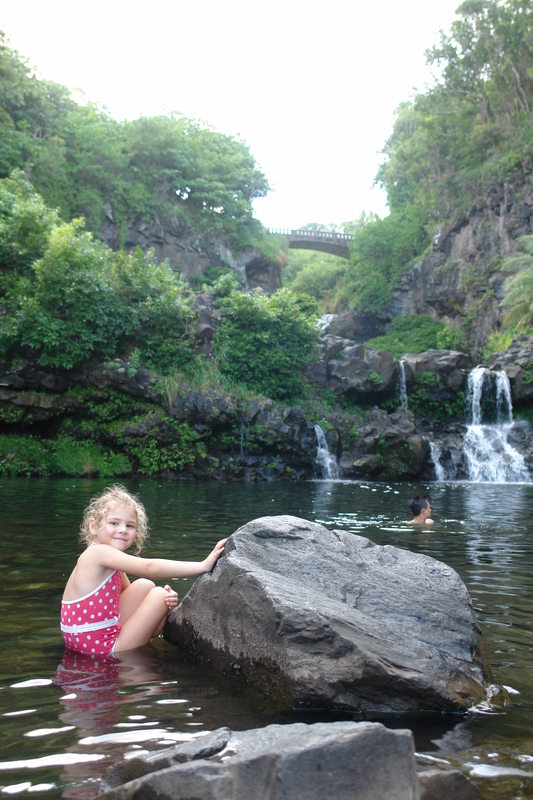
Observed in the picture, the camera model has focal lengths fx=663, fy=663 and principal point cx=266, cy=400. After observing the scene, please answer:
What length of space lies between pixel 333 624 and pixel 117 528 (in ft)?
4.98

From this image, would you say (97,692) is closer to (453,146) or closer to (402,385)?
(402,385)

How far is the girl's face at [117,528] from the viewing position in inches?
163

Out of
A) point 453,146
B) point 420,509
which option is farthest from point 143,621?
point 453,146

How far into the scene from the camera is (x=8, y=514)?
1062 cm

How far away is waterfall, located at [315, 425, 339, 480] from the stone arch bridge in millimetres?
27884

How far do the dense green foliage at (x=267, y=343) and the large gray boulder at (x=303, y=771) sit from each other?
21.9 m

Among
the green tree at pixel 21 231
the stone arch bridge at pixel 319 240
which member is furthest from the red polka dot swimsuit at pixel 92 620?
the stone arch bridge at pixel 319 240

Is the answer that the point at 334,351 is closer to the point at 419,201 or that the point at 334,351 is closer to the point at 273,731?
the point at 419,201

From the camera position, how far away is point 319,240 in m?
49.7

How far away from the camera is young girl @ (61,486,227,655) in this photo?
13.2 feet

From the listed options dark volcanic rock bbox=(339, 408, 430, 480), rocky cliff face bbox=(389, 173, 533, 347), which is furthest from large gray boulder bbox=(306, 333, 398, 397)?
rocky cliff face bbox=(389, 173, 533, 347)

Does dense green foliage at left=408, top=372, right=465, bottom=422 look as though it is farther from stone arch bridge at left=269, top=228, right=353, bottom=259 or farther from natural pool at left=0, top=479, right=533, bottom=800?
stone arch bridge at left=269, top=228, right=353, bottom=259

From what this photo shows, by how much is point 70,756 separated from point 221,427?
19.8 m

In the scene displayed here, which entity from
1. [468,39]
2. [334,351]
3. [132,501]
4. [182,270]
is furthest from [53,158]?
[132,501]
